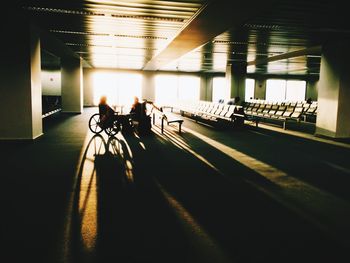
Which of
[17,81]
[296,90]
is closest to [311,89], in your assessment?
[296,90]

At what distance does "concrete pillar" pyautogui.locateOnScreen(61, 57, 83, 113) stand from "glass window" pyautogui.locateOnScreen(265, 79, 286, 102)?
19.3 meters

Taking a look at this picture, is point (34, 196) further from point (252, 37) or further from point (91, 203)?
point (252, 37)

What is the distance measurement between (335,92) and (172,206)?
8250 millimetres

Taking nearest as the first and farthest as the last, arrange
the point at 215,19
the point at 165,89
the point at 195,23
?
the point at 215,19, the point at 195,23, the point at 165,89

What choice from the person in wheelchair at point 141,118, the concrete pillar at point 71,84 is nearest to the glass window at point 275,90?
the concrete pillar at point 71,84

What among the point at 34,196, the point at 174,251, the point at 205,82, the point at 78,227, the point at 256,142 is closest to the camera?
the point at 174,251

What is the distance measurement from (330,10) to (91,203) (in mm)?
6404

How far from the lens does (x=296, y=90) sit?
102ft

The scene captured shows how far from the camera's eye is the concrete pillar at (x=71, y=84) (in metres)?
18.0

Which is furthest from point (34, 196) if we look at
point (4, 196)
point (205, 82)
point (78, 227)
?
point (205, 82)

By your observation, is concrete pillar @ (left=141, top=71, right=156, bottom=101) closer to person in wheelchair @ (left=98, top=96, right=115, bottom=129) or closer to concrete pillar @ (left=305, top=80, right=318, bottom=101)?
concrete pillar @ (left=305, top=80, right=318, bottom=101)

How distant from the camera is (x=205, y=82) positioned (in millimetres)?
28266

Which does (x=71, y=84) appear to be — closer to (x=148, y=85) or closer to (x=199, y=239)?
(x=148, y=85)

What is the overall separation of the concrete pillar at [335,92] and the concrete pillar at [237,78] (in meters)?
8.91
